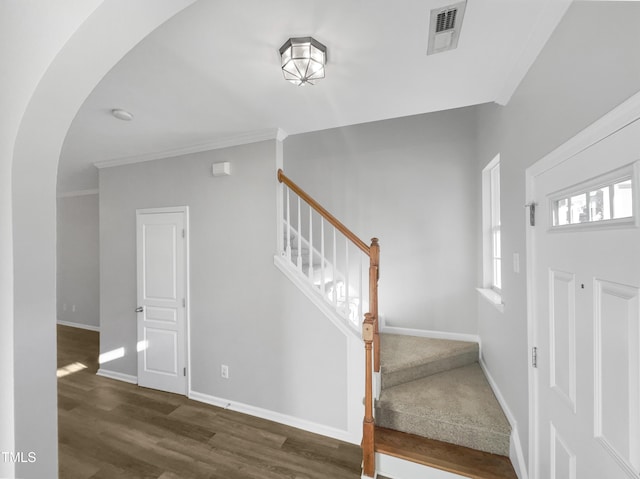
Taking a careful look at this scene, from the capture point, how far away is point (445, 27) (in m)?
1.21

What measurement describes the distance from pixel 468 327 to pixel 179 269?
329 centimetres

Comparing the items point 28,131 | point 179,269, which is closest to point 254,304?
point 179,269

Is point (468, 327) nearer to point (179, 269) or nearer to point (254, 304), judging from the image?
point (254, 304)

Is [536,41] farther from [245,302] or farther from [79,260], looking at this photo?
[79,260]

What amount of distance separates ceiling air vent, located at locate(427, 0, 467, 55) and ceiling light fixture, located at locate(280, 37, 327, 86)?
0.53m

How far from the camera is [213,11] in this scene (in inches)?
44.8

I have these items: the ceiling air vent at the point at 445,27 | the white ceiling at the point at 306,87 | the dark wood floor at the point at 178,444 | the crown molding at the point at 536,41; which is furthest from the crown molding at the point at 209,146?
the dark wood floor at the point at 178,444

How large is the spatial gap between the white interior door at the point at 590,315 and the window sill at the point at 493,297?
0.71m

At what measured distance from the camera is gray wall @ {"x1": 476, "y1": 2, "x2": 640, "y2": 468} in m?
0.81

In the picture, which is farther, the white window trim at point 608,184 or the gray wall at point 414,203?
the gray wall at point 414,203

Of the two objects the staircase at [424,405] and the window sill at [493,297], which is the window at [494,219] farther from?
the staircase at [424,405]

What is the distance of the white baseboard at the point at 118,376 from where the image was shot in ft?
10.2

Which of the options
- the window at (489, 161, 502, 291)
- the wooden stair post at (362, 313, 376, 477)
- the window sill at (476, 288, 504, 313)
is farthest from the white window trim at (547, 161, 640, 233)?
the window at (489, 161, 502, 291)

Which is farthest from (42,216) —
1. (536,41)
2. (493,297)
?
(493,297)
